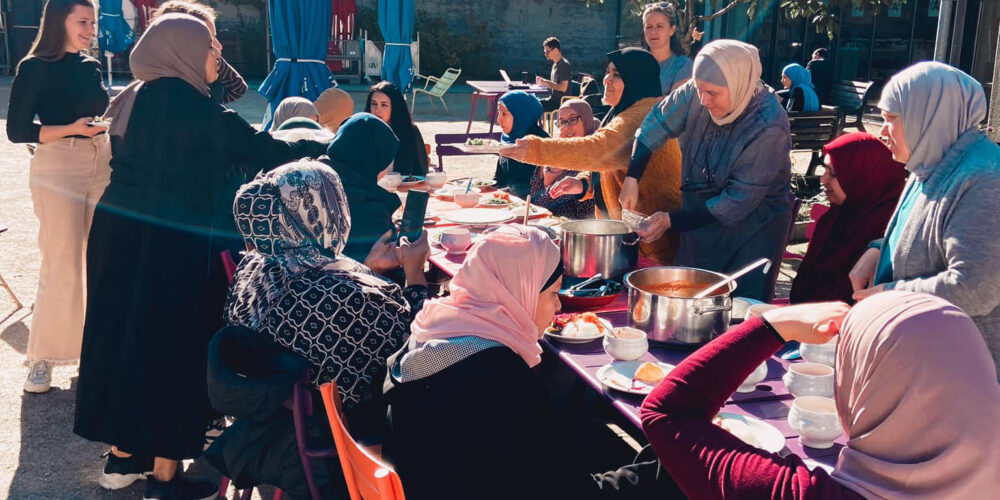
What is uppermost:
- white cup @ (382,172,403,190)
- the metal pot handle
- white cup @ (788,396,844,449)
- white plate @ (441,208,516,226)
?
the metal pot handle

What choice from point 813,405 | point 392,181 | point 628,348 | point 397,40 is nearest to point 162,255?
point 628,348

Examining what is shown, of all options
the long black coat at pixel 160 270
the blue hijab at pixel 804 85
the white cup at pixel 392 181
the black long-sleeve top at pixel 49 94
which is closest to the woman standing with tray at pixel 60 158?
the black long-sleeve top at pixel 49 94

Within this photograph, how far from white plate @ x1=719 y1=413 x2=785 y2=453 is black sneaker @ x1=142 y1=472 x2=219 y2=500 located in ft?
6.54

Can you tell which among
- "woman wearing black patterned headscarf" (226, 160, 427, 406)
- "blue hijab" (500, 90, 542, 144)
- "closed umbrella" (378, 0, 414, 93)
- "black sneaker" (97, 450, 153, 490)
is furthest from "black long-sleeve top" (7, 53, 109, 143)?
"closed umbrella" (378, 0, 414, 93)

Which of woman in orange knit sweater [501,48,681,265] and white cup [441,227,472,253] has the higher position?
woman in orange knit sweater [501,48,681,265]

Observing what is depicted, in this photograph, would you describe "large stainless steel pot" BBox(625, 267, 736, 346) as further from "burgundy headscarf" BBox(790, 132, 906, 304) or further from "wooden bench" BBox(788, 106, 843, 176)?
"wooden bench" BBox(788, 106, 843, 176)

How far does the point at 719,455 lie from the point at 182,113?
225 centimetres

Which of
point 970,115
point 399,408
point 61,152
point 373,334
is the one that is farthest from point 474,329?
point 61,152

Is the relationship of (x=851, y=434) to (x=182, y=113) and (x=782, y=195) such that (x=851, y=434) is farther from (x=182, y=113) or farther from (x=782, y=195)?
(x=182, y=113)

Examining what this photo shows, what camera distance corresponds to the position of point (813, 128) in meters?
8.91

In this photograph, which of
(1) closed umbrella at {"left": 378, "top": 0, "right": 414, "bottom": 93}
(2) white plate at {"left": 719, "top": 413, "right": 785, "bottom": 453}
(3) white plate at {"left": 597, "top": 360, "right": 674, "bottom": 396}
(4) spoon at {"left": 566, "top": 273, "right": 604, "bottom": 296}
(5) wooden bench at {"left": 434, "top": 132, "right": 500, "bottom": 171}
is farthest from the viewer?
(1) closed umbrella at {"left": 378, "top": 0, "right": 414, "bottom": 93}

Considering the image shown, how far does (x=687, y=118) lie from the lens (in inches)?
135

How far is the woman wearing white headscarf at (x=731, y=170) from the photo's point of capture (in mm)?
3070

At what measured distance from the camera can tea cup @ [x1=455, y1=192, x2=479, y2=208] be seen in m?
4.46
